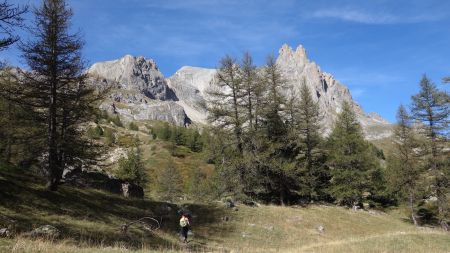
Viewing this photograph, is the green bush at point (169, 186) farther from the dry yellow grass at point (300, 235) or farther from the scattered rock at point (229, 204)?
the scattered rock at point (229, 204)

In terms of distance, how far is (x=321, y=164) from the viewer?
4559 centimetres

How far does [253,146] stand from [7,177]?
2118 cm

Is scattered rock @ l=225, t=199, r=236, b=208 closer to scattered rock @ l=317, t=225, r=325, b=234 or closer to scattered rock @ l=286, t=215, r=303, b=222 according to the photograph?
scattered rock @ l=286, t=215, r=303, b=222

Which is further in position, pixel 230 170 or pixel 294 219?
pixel 230 170

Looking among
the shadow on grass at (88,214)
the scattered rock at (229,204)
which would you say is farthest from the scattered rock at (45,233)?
the scattered rock at (229,204)

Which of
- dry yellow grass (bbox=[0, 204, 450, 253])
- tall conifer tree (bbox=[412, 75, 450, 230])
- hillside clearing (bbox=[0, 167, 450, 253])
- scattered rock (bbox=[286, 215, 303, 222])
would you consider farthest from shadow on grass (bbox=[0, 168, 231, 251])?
tall conifer tree (bbox=[412, 75, 450, 230])

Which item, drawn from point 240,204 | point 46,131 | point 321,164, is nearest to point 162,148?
point 321,164

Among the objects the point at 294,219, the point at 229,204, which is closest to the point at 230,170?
the point at 229,204

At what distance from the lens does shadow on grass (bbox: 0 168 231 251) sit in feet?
57.9

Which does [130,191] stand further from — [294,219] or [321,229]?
[321,229]

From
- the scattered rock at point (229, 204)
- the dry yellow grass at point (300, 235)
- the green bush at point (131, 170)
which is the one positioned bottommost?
the dry yellow grass at point (300, 235)

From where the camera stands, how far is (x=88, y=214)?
21.3m

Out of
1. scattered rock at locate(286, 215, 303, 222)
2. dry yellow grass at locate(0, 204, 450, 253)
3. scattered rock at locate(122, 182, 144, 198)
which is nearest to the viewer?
dry yellow grass at locate(0, 204, 450, 253)

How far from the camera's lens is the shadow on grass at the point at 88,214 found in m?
17.6
